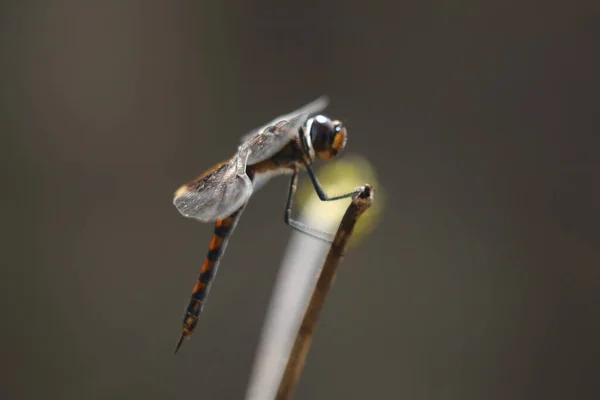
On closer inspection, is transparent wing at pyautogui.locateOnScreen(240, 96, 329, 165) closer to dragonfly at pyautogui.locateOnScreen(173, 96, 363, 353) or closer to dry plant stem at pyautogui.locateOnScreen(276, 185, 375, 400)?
dragonfly at pyautogui.locateOnScreen(173, 96, 363, 353)

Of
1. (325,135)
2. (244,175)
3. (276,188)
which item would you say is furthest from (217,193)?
(276,188)

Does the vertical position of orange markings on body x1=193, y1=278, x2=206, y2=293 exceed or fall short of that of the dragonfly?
it falls short

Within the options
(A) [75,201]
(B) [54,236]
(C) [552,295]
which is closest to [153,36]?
(A) [75,201]

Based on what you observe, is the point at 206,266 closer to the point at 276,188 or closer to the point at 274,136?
the point at 274,136

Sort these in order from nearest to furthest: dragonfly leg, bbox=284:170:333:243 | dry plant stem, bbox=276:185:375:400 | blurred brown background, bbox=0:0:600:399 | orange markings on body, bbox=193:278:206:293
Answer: dry plant stem, bbox=276:185:375:400 < dragonfly leg, bbox=284:170:333:243 < orange markings on body, bbox=193:278:206:293 < blurred brown background, bbox=0:0:600:399

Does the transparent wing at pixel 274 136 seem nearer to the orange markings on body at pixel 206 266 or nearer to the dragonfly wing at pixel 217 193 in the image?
the dragonfly wing at pixel 217 193

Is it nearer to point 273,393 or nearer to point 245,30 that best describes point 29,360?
point 245,30

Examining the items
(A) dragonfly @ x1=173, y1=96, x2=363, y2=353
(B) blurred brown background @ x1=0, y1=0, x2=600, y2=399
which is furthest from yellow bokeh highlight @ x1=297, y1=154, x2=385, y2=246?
(B) blurred brown background @ x1=0, y1=0, x2=600, y2=399

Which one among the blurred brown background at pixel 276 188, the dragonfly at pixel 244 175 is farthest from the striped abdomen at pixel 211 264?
the blurred brown background at pixel 276 188
